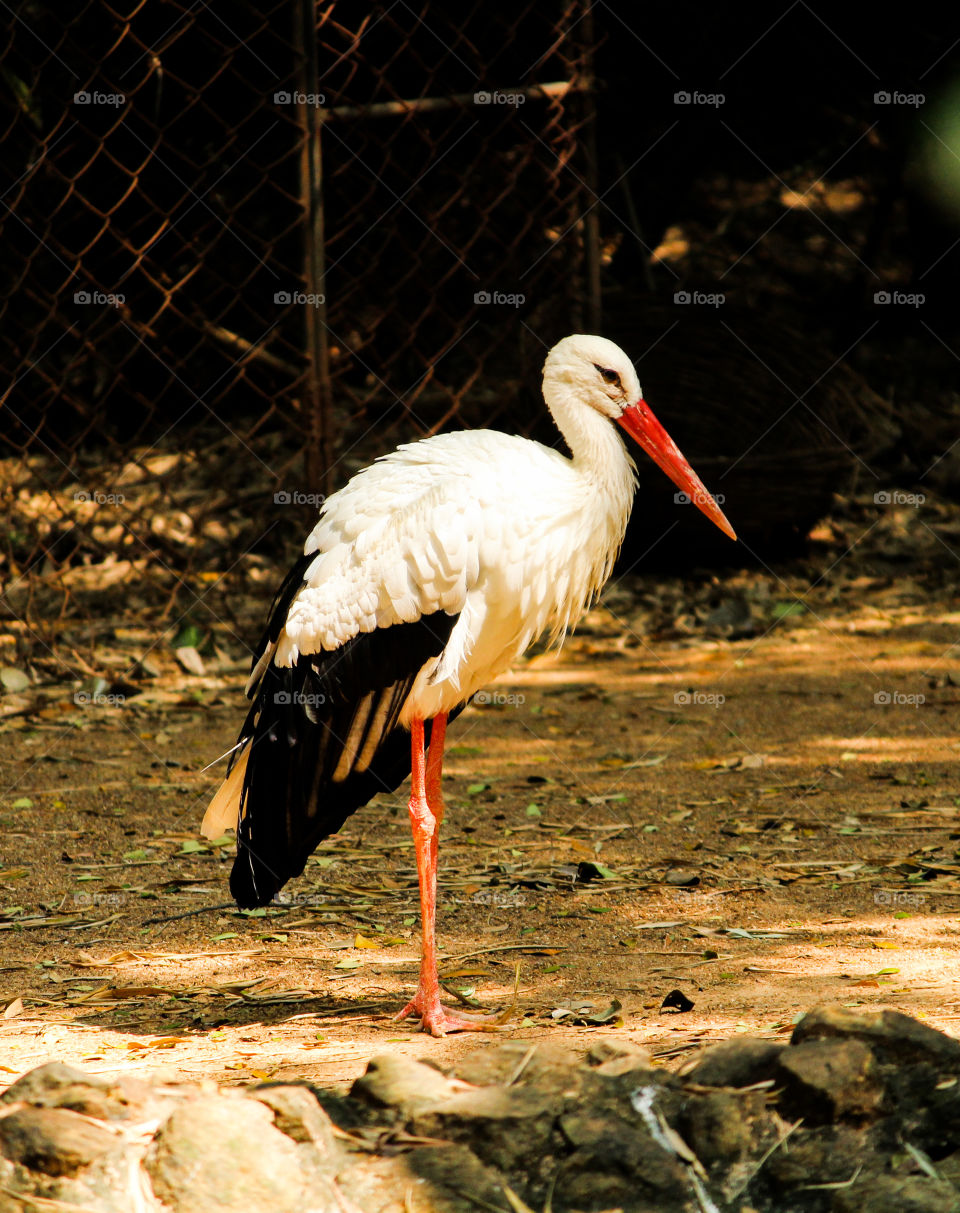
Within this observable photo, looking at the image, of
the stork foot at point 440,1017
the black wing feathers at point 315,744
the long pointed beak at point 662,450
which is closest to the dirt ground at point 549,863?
the stork foot at point 440,1017

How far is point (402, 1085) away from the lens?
202cm

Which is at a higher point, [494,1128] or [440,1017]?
[494,1128]

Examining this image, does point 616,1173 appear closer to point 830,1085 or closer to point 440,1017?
point 830,1085

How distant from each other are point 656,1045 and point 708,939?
0.79m

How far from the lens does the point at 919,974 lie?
306 cm

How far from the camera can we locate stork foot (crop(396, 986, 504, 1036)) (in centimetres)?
301

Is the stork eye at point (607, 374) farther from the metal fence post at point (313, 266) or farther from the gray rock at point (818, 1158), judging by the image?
the metal fence post at point (313, 266)

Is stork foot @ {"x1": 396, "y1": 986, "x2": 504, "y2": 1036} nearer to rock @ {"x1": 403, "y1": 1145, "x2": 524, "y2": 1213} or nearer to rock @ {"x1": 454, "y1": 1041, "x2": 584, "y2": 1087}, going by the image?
rock @ {"x1": 454, "y1": 1041, "x2": 584, "y2": 1087}

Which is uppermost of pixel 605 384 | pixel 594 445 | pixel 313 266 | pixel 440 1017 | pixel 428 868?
pixel 313 266

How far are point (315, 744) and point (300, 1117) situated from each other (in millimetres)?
1458

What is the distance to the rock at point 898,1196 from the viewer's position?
1.93 metres

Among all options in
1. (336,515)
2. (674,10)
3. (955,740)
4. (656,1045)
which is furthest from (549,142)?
(656,1045)

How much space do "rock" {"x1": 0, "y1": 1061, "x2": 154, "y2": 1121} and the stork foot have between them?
44.0 inches

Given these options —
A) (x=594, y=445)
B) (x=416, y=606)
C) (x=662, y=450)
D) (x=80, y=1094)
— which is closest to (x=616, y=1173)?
(x=80, y=1094)
